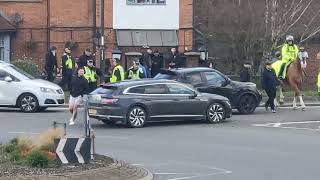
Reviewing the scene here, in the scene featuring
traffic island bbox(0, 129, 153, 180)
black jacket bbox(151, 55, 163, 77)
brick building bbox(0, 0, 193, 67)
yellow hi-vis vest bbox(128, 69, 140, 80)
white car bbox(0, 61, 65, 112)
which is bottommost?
traffic island bbox(0, 129, 153, 180)

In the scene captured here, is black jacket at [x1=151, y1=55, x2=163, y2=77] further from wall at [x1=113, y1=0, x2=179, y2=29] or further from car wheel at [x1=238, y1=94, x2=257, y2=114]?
wall at [x1=113, y1=0, x2=179, y2=29]

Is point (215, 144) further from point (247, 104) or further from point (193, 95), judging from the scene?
point (247, 104)

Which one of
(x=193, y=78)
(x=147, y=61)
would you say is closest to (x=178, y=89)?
(x=193, y=78)

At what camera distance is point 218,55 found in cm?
4534

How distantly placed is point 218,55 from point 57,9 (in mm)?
9069

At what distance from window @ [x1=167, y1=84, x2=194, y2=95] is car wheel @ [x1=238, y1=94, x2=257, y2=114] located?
3.79 meters

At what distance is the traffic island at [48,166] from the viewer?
506 inches

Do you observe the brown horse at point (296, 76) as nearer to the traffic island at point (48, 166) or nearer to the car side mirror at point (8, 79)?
the car side mirror at point (8, 79)

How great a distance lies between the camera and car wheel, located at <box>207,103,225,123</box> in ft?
79.0

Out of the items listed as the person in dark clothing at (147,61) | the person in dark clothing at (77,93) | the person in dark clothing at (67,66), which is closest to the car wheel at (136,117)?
the person in dark clothing at (77,93)

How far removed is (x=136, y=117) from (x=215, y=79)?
5107 millimetres

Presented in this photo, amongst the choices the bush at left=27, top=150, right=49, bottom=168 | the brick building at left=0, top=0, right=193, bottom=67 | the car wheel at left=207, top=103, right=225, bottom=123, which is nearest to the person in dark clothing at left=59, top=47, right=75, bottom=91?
the car wheel at left=207, top=103, right=225, bottom=123

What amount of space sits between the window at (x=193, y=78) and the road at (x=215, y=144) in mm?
1735

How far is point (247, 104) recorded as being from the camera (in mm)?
27344
